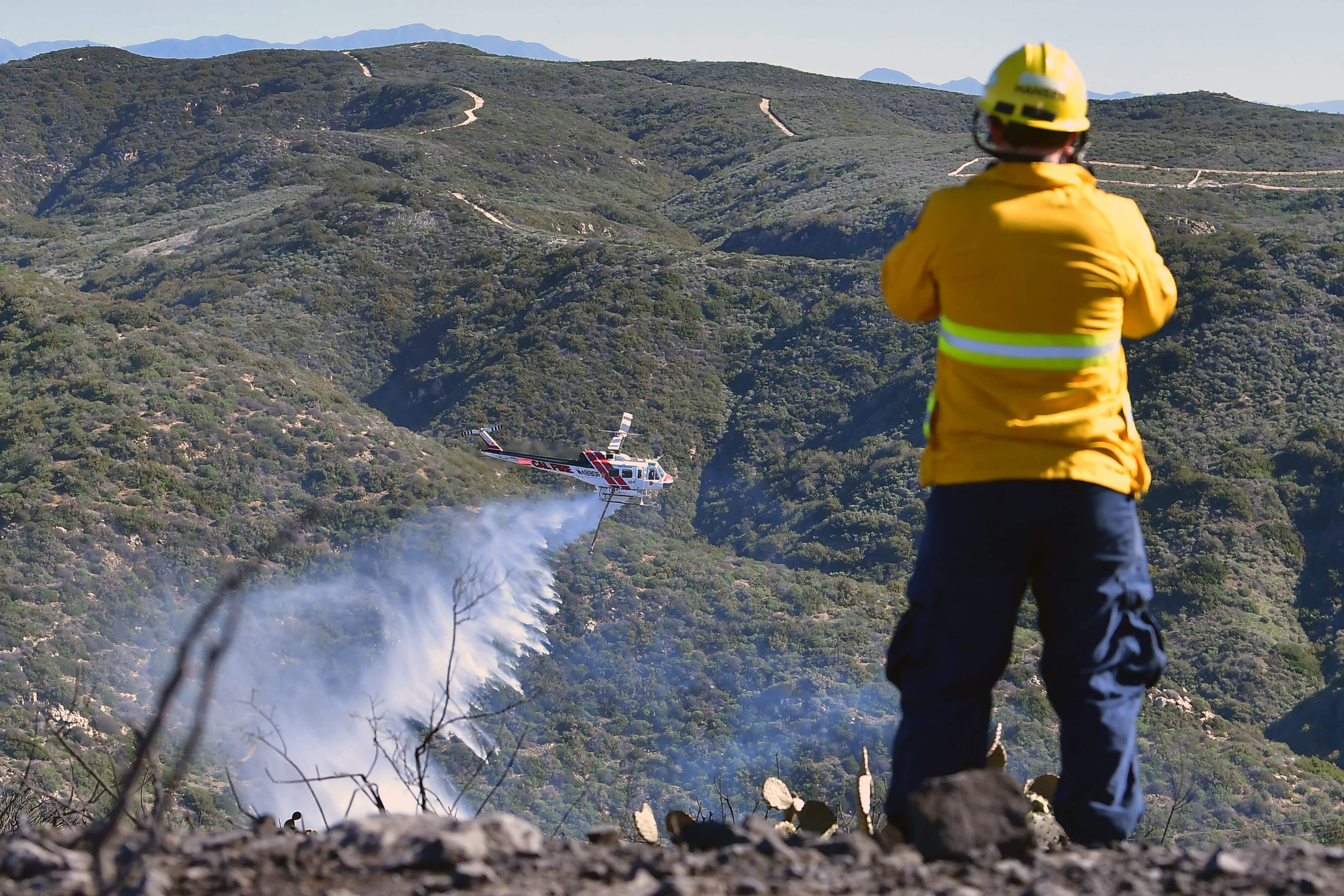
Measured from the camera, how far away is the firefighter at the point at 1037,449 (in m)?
3.57

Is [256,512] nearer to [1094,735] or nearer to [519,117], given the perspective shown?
[1094,735]

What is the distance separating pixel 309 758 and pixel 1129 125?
8758cm

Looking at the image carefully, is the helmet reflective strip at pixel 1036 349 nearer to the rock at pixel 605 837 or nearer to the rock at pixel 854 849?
the rock at pixel 854 849

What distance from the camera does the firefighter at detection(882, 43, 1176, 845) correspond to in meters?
3.57

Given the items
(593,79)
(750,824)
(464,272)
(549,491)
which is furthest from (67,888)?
(593,79)

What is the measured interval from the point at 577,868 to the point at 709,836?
60cm

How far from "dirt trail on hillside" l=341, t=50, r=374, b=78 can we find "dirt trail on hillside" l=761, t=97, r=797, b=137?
131ft

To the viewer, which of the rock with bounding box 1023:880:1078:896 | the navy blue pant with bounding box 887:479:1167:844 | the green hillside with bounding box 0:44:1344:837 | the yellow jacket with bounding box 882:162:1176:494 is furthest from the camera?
the green hillside with bounding box 0:44:1344:837

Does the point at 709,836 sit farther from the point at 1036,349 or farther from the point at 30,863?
the point at 30,863

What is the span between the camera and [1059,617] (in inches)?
148

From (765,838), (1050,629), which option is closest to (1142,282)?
(1050,629)

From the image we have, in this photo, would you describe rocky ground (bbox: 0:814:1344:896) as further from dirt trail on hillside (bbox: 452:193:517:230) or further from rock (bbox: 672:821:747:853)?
dirt trail on hillside (bbox: 452:193:517:230)

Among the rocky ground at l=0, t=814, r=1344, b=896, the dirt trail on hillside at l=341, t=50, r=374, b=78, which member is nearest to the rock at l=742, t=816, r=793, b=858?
the rocky ground at l=0, t=814, r=1344, b=896

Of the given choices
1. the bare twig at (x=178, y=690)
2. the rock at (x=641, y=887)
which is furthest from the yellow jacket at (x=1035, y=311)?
the bare twig at (x=178, y=690)
